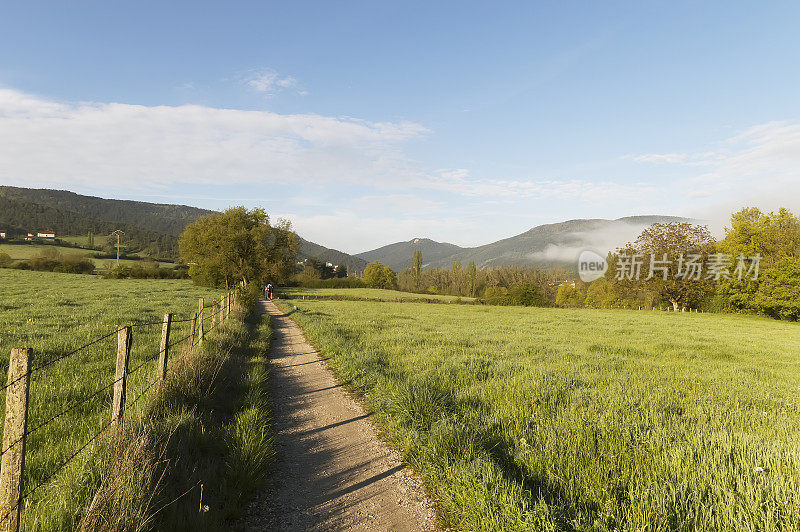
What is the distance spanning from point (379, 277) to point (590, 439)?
107694 millimetres

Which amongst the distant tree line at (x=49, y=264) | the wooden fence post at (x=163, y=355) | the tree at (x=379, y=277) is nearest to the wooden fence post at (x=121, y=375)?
the wooden fence post at (x=163, y=355)

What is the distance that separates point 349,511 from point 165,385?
166 inches

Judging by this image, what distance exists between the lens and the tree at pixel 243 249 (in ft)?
157

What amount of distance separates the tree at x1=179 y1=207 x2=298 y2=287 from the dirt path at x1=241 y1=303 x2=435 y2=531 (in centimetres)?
4386

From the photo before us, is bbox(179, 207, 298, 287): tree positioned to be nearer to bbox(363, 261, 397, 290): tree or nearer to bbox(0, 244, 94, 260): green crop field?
bbox(363, 261, 397, 290): tree

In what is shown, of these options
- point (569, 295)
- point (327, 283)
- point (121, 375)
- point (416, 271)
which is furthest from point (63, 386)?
point (416, 271)

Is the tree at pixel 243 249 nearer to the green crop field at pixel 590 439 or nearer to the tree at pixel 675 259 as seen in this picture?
the green crop field at pixel 590 439

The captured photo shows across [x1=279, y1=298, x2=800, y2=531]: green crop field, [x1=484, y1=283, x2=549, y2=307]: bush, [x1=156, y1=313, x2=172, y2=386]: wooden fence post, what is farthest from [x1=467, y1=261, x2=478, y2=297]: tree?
[x1=156, y1=313, x2=172, y2=386]: wooden fence post

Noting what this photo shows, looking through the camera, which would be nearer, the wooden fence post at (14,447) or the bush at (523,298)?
the wooden fence post at (14,447)

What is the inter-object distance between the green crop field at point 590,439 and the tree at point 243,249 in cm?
4070

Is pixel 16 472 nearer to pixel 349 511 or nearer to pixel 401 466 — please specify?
pixel 349 511

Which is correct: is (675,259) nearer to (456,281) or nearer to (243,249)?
(243,249)

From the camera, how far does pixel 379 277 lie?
112 metres

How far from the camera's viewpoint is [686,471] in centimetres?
440
